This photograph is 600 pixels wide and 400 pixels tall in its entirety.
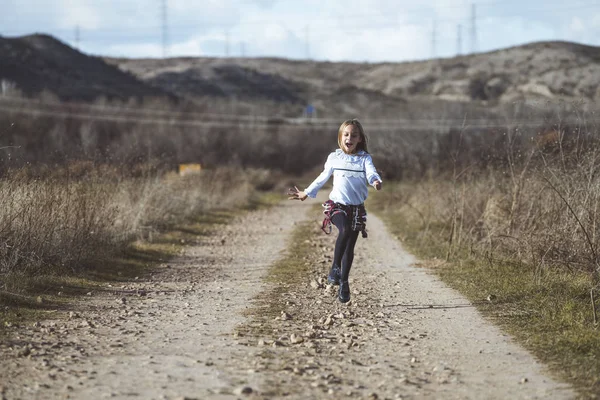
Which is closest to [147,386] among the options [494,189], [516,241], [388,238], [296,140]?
[516,241]

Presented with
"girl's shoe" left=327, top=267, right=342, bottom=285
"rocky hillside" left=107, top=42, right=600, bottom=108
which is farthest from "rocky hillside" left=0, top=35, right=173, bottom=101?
"girl's shoe" left=327, top=267, right=342, bottom=285

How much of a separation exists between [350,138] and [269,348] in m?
3.24

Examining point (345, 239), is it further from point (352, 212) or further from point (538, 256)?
point (538, 256)

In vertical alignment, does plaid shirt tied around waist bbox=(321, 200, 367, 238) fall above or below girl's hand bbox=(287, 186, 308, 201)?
below

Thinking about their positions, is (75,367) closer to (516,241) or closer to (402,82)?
(516,241)

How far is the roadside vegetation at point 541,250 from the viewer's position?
697 cm

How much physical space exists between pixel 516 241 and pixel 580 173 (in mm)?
1562

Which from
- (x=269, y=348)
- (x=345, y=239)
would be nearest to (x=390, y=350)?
(x=269, y=348)

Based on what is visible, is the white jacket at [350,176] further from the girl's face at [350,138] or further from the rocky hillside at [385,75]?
the rocky hillside at [385,75]

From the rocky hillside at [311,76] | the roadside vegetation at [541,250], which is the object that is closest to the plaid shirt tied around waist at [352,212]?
the roadside vegetation at [541,250]

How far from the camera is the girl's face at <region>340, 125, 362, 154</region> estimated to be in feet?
29.1

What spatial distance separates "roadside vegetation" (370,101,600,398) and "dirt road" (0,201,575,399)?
0.37 m

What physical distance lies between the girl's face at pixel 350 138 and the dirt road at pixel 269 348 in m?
1.76

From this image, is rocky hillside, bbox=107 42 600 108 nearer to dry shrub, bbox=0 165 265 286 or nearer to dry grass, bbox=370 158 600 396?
dry grass, bbox=370 158 600 396
